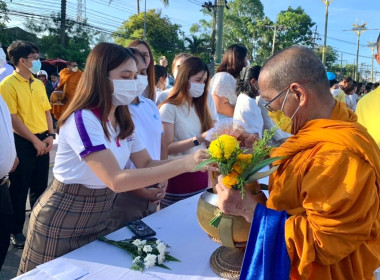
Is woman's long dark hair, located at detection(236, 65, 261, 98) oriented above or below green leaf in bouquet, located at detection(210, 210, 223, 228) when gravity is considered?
above

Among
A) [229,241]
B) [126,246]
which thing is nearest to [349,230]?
[229,241]

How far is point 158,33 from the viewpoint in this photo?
35.2m

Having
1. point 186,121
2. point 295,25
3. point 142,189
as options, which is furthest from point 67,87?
point 295,25

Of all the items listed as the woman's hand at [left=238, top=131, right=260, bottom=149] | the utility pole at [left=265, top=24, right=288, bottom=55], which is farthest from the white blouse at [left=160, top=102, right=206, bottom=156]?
the utility pole at [left=265, top=24, right=288, bottom=55]

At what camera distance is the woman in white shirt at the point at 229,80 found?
13.0ft

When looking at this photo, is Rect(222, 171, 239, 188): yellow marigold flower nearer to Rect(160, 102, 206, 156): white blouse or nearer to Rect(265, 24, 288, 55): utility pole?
Rect(160, 102, 206, 156): white blouse

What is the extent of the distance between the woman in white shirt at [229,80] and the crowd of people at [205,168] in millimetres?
904

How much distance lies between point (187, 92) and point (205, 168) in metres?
1.58

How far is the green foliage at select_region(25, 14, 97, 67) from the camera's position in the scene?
2406 cm

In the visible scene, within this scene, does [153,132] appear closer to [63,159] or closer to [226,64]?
[63,159]

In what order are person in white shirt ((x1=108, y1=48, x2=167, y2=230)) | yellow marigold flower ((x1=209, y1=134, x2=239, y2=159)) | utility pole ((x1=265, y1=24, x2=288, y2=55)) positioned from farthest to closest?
utility pole ((x1=265, y1=24, x2=288, y2=55)) → person in white shirt ((x1=108, y1=48, x2=167, y2=230)) → yellow marigold flower ((x1=209, y1=134, x2=239, y2=159))

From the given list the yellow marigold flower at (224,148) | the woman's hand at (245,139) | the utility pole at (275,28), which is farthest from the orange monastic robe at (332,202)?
the utility pole at (275,28)

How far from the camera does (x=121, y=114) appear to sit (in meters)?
2.06

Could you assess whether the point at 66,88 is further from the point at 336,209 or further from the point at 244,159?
the point at 336,209
